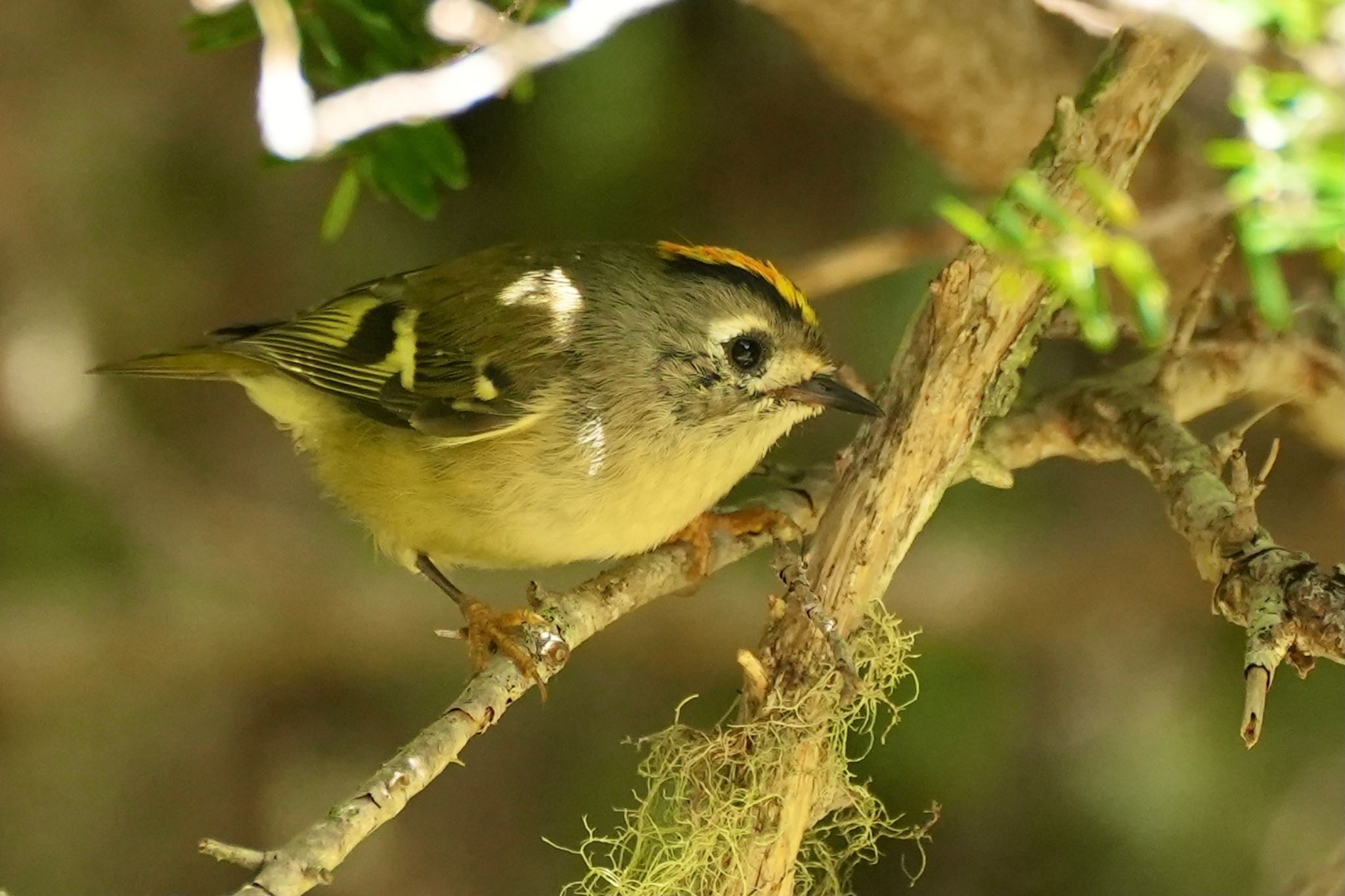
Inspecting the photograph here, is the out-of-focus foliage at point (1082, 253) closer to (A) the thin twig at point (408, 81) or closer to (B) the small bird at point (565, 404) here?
(A) the thin twig at point (408, 81)

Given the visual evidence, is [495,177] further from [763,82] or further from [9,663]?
[9,663]

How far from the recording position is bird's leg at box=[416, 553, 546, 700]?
174 centimetres

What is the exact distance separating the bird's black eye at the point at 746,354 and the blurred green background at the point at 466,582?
94 centimetres

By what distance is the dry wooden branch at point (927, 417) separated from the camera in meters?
1.58

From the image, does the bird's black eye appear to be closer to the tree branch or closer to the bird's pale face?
the bird's pale face

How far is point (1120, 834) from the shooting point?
2748mm

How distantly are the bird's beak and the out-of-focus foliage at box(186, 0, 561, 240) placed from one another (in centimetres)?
56

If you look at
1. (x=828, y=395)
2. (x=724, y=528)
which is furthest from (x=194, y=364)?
(x=828, y=395)

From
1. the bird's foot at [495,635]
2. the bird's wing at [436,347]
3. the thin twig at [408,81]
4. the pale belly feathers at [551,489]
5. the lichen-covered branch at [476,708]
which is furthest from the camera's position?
the bird's wing at [436,347]

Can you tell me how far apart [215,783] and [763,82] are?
2132 mm

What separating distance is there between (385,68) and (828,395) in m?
0.75

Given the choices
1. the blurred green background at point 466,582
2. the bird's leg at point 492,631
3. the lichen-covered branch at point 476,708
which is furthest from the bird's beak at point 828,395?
the blurred green background at point 466,582

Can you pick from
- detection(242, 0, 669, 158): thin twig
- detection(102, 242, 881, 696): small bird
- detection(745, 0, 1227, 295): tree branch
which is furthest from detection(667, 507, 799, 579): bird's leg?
detection(242, 0, 669, 158): thin twig

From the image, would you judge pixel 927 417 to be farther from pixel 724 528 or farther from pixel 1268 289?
pixel 1268 289
